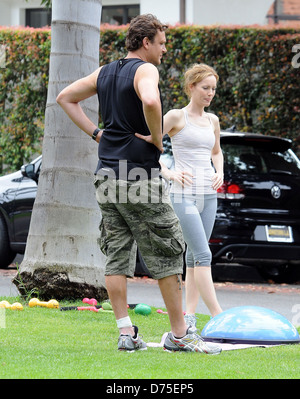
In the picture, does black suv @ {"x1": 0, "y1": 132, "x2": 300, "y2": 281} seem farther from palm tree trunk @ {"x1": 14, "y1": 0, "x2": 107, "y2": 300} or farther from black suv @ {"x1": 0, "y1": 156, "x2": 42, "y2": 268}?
palm tree trunk @ {"x1": 14, "y1": 0, "x2": 107, "y2": 300}

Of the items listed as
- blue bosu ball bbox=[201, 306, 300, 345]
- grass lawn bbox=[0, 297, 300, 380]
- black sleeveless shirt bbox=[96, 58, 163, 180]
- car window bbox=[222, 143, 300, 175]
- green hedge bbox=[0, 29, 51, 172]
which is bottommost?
grass lawn bbox=[0, 297, 300, 380]

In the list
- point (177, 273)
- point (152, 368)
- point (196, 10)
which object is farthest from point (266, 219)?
point (196, 10)

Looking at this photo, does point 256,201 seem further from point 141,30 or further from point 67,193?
point 141,30

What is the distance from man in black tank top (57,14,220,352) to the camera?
5.30m

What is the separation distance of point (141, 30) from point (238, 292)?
206 inches

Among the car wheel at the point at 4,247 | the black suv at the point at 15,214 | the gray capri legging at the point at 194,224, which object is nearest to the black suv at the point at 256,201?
the black suv at the point at 15,214

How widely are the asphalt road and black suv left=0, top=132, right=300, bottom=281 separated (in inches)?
15.1

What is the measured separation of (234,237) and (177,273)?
5.07 metres

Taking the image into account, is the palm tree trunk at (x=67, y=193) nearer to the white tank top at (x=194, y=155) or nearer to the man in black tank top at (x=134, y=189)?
the white tank top at (x=194, y=155)

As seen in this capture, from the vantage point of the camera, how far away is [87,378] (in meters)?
4.39

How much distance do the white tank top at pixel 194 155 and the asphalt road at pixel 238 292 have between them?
1811 mm

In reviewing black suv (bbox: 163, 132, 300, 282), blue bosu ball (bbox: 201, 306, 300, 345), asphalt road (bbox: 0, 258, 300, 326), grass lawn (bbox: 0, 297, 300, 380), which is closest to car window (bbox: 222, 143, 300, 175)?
black suv (bbox: 163, 132, 300, 282)

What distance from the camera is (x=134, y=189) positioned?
17.4ft

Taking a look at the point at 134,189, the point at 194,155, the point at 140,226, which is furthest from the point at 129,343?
the point at 194,155
